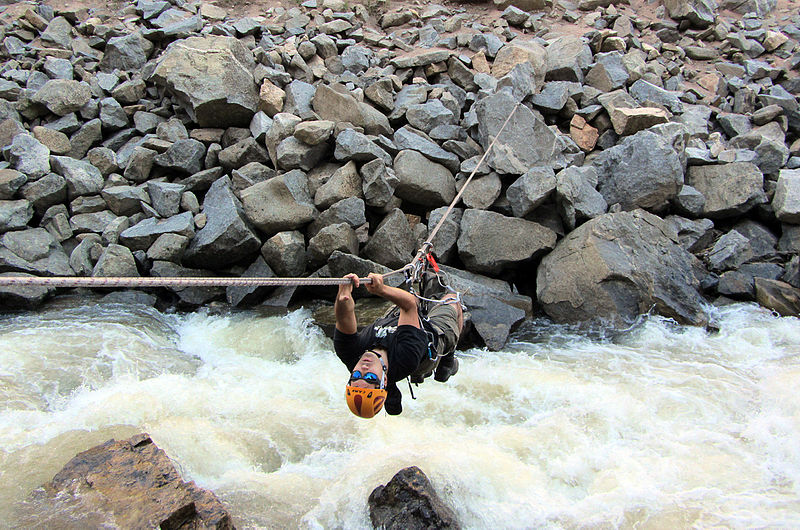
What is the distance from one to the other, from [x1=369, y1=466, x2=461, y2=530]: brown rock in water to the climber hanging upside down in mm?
573

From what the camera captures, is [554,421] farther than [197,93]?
No

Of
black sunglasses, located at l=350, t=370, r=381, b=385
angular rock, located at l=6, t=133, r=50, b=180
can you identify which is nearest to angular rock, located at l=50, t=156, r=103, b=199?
angular rock, located at l=6, t=133, r=50, b=180

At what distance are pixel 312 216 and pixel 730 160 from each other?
22.4 ft

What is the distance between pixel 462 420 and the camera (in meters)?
5.12

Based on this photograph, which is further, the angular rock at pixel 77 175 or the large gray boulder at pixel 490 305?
the angular rock at pixel 77 175

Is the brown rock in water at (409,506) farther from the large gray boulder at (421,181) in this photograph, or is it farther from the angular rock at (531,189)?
the large gray boulder at (421,181)

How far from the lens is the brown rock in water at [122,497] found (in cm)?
316

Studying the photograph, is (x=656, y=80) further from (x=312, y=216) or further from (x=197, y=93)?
(x=197, y=93)

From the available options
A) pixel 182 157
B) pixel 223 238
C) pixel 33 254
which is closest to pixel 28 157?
Answer: pixel 33 254

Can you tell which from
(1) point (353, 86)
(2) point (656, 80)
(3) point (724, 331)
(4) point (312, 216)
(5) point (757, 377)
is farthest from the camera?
(2) point (656, 80)

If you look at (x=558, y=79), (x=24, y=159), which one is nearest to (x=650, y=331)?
(x=558, y=79)

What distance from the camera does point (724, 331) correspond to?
21.2 feet

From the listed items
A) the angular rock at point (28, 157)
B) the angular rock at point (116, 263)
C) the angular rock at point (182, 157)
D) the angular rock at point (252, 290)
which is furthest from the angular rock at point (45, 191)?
the angular rock at point (252, 290)

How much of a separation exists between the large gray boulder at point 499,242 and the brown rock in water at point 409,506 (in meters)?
3.88
